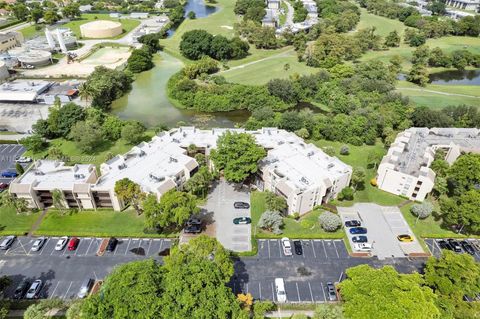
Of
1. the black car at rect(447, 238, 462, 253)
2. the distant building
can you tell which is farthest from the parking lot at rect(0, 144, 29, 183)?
the black car at rect(447, 238, 462, 253)

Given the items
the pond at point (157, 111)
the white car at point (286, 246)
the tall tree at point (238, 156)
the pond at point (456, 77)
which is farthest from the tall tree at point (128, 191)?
the pond at point (456, 77)

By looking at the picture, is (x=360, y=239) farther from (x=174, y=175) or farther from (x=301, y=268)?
(x=174, y=175)

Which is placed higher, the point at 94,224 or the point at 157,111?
the point at 94,224

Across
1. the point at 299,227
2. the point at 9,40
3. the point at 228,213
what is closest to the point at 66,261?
the point at 228,213

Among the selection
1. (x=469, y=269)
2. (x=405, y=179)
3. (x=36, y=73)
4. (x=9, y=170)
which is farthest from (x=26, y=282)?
(x=36, y=73)

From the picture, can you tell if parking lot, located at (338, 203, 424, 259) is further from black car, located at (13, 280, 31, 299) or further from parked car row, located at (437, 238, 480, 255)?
black car, located at (13, 280, 31, 299)

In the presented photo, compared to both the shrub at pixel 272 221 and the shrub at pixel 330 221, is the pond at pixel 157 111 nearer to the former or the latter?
the shrub at pixel 272 221
